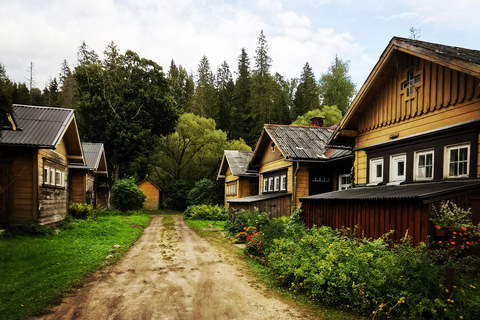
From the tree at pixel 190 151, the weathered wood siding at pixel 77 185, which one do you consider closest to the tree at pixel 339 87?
the tree at pixel 190 151

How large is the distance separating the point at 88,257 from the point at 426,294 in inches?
347

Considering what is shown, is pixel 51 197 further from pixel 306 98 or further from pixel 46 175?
pixel 306 98

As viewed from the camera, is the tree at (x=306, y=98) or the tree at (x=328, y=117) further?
the tree at (x=306, y=98)

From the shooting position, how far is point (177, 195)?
39156mm

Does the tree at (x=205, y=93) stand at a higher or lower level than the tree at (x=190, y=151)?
higher

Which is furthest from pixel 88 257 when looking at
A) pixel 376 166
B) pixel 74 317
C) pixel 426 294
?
pixel 376 166

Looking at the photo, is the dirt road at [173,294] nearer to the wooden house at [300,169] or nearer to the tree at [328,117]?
the wooden house at [300,169]

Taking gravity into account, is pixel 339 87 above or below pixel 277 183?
above

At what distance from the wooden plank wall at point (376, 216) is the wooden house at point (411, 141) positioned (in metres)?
0.02

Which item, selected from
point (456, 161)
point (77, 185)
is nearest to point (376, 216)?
point (456, 161)

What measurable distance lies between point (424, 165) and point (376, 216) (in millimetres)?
2286

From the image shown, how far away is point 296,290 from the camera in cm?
652

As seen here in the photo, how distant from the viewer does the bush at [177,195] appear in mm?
39125

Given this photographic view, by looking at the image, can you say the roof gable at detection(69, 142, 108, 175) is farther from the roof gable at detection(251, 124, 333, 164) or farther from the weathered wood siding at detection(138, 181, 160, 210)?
the weathered wood siding at detection(138, 181, 160, 210)
